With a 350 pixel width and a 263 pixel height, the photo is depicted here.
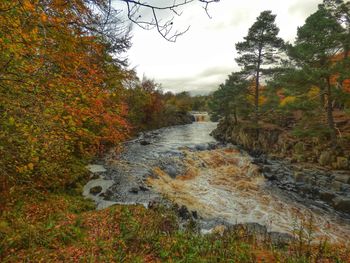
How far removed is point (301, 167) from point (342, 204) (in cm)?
467

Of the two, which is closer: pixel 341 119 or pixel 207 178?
pixel 207 178

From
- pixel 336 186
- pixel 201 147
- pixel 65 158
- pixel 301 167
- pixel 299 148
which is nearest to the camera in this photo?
pixel 65 158

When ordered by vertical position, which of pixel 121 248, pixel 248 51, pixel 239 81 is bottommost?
pixel 121 248

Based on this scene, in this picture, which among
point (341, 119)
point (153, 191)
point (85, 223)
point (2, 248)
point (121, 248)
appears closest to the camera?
point (2, 248)

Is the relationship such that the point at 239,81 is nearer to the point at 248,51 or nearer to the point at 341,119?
the point at 248,51

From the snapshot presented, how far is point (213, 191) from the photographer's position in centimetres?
1128

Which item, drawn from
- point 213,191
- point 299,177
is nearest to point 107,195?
point 213,191

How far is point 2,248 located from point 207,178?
10477 mm

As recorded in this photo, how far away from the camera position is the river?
847cm

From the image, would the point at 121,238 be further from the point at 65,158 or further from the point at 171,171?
the point at 171,171

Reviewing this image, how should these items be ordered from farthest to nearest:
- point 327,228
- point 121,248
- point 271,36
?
point 271,36 → point 327,228 → point 121,248

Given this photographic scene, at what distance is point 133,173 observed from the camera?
13.0m

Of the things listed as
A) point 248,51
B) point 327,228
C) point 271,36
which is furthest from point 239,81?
point 327,228

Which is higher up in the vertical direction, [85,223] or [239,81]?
[239,81]
